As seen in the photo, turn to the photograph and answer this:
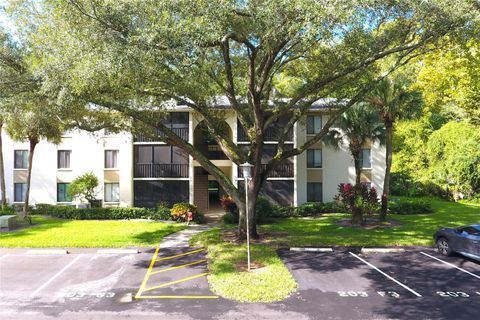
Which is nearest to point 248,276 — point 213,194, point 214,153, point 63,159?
point 214,153

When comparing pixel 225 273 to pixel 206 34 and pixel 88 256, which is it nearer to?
pixel 88 256

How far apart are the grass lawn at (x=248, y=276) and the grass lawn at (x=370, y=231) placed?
2.45m

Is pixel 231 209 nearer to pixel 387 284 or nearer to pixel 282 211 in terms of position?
pixel 282 211

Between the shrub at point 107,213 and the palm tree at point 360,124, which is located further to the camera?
the shrub at point 107,213

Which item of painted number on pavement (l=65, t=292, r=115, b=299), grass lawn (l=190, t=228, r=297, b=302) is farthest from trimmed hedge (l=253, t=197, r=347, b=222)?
painted number on pavement (l=65, t=292, r=115, b=299)

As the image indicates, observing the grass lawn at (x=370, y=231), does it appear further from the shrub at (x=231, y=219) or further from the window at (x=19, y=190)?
the window at (x=19, y=190)

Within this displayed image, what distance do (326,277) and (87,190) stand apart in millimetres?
19569

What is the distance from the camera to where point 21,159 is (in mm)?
28469

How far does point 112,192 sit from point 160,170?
13.5 feet

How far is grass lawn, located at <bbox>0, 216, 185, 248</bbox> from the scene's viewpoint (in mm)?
16609

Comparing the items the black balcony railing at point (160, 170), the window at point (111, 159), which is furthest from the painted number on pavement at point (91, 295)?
the window at point (111, 159)

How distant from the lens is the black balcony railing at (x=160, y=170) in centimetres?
2703

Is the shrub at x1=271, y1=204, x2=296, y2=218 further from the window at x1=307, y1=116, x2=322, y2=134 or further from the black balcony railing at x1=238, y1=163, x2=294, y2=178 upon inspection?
the window at x1=307, y1=116, x2=322, y2=134

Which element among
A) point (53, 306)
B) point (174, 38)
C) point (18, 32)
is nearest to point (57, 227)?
point (18, 32)
